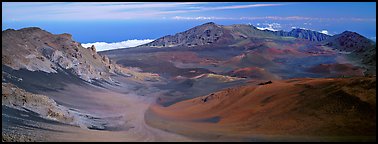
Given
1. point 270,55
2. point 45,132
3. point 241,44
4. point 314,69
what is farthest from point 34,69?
point 241,44

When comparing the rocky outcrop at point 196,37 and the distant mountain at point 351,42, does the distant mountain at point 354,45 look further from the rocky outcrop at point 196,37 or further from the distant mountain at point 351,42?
the rocky outcrop at point 196,37

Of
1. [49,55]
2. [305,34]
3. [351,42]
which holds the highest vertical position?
[305,34]

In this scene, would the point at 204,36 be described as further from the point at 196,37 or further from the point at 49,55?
the point at 49,55

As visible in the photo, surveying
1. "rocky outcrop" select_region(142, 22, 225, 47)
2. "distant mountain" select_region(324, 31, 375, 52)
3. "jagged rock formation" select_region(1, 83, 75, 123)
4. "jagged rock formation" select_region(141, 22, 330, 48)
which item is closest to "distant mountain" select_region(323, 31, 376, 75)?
"distant mountain" select_region(324, 31, 375, 52)

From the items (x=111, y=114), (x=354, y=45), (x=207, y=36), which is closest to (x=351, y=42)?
(x=354, y=45)

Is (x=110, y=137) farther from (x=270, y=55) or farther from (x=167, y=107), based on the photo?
(x=270, y=55)

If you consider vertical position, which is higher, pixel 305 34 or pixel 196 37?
pixel 305 34

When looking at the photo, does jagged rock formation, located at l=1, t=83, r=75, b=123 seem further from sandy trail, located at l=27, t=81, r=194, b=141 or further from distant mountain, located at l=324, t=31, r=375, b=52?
distant mountain, located at l=324, t=31, r=375, b=52
